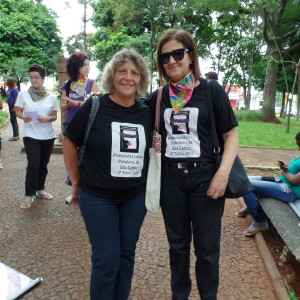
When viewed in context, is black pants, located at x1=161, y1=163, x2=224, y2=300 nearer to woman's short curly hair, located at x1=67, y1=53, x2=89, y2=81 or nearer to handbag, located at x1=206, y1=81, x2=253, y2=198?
handbag, located at x1=206, y1=81, x2=253, y2=198

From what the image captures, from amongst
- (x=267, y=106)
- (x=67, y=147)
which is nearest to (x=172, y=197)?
(x=67, y=147)

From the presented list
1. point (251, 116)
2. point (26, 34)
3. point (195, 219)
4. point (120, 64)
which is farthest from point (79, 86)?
point (26, 34)

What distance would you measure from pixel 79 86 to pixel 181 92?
2.19 metres

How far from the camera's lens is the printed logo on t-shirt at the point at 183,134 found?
1984mm

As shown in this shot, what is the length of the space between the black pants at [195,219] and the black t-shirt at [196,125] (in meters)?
0.09

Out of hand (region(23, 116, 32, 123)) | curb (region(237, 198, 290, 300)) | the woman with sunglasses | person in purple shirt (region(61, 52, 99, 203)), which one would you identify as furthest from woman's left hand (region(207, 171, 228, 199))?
hand (region(23, 116, 32, 123))

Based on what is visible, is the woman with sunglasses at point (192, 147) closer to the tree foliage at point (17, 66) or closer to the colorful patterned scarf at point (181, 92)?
the colorful patterned scarf at point (181, 92)

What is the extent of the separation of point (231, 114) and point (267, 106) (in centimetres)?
2030

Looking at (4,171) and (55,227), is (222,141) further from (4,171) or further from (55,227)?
(4,171)

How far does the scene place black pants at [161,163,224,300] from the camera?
2018 millimetres

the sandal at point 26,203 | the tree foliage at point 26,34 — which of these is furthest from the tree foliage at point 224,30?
the sandal at point 26,203

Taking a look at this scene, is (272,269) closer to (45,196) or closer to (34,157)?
(34,157)

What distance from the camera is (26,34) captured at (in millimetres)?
32531

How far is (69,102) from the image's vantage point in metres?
3.79
